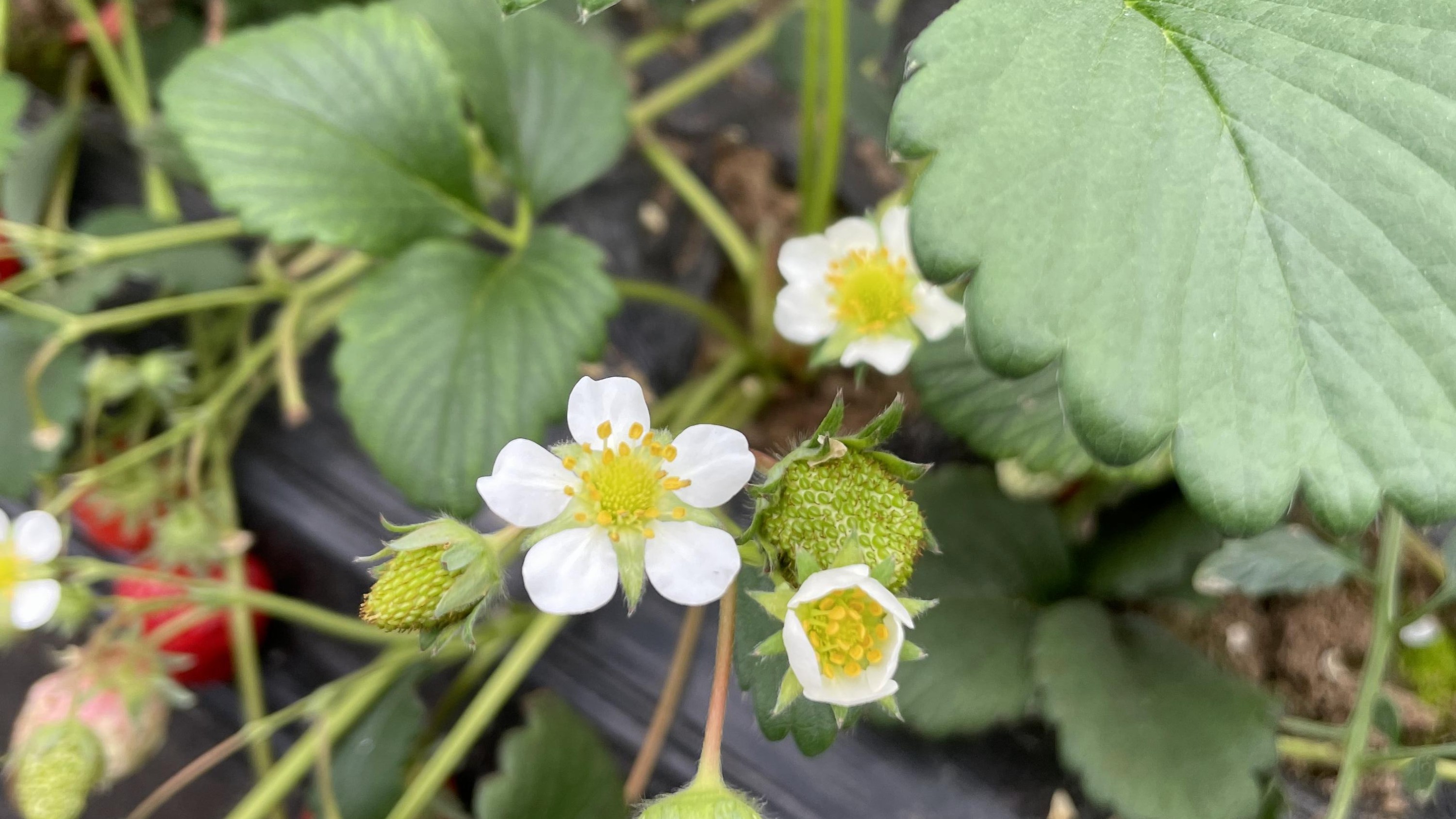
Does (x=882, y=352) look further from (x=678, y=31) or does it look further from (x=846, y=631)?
(x=678, y=31)

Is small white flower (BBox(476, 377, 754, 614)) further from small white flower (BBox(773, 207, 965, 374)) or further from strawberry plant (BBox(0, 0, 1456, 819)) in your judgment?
small white flower (BBox(773, 207, 965, 374))

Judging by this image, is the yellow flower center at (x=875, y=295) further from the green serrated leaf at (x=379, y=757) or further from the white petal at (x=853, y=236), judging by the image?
the green serrated leaf at (x=379, y=757)

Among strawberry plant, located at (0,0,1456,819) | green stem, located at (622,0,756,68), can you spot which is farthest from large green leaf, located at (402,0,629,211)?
green stem, located at (622,0,756,68)

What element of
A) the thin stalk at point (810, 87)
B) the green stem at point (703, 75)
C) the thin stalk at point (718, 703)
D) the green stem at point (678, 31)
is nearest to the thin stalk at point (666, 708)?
the thin stalk at point (718, 703)

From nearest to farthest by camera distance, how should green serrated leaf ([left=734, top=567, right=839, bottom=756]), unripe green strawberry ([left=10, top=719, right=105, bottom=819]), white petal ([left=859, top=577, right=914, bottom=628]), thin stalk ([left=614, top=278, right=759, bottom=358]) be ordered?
white petal ([left=859, top=577, right=914, bottom=628]) → green serrated leaf ([left=734, top=567, right=839, bottom=756]) → unripe green strawberry ([left=10, top=719, right=105, bottom=819]) → thin stalk ([left=614, top=278, right=759, bottom=358])

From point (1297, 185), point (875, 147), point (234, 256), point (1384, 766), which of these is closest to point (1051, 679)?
point (1384, 766)

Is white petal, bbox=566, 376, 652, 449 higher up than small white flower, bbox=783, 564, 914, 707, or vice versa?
white petal, bbox=566, 376, 652, 449
